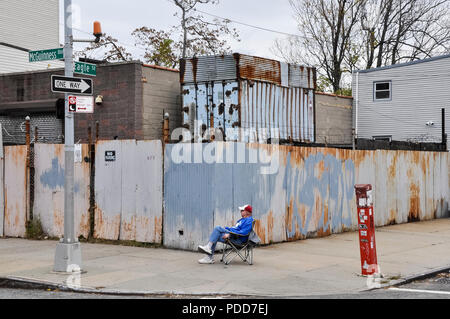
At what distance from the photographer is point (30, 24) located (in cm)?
3334

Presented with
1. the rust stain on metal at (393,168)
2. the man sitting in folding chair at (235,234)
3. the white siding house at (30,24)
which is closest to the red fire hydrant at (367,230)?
the man sitting in folding chair at (235,234)

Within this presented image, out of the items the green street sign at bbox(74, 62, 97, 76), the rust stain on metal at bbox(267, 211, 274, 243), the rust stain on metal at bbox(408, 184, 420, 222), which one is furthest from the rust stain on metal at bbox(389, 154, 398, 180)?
the green street sign at bbox(74, 62, 97, 76)

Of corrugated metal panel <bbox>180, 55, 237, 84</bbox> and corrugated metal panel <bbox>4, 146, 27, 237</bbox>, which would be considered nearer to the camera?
corrugated metal panel <bbox>4, 146, 27, 237</bbox>

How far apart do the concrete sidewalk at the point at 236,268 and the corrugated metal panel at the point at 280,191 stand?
1.82ft

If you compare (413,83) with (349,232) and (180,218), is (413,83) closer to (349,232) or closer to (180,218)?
(349,232)

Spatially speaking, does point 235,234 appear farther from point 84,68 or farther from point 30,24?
point 30,24

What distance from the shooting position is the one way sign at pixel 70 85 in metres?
10.1

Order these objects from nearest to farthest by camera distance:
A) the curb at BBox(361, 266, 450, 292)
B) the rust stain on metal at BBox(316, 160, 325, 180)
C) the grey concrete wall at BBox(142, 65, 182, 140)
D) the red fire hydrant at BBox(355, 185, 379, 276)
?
the curb at BBox(361, 266, 450, 292)
the red fire hydrant at BBox(355, 185, 379, 276)
the rust stain on metal at BBox(316, 160, 325, 180)
the grey concrete wall at BBox(142, 65, 182, 140)

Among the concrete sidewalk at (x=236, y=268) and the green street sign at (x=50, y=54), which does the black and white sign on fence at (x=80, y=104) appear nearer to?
the green street sign at (x=50, y=54)

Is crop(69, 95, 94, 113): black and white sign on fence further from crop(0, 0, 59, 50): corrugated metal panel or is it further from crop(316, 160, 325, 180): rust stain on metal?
crop(0, 0, 59, 50): corrugated metal panel

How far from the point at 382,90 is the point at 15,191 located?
66.2ft

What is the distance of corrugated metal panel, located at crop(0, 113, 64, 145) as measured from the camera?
19.7m

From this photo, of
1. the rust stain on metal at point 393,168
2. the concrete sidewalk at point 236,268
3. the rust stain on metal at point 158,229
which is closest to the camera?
the concrete sidewalk at point 236,268

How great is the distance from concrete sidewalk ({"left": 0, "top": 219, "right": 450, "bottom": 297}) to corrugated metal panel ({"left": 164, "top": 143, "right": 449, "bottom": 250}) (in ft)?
1.82
